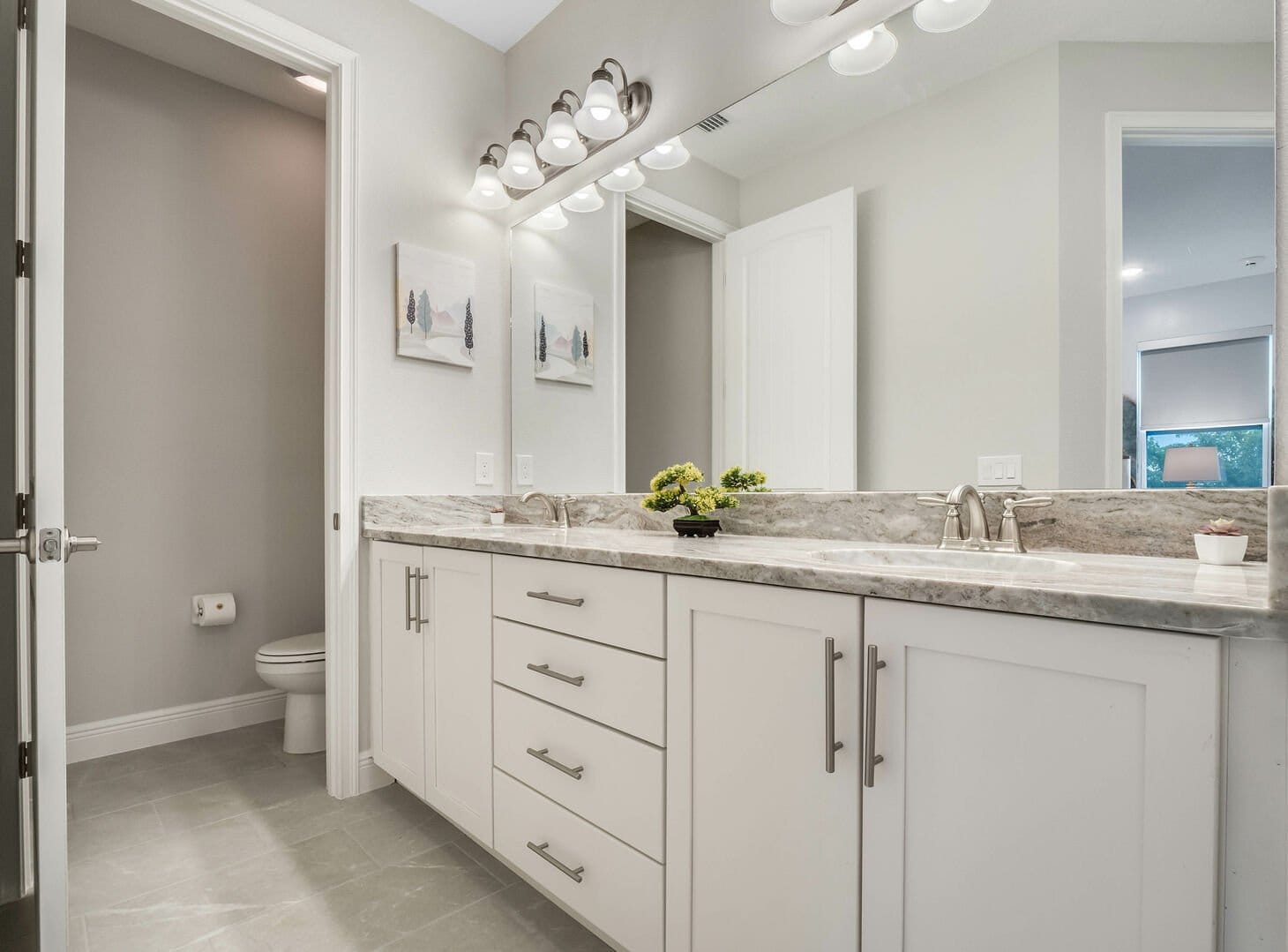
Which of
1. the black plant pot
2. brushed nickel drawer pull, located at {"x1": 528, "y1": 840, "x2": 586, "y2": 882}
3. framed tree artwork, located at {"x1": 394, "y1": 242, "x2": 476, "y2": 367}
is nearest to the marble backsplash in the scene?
the black plant pot

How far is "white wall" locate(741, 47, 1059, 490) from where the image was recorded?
1.34 metres

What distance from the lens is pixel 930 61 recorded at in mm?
1479

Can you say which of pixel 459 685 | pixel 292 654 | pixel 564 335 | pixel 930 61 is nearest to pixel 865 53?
pixel 930 61

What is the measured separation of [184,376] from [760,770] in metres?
2.73

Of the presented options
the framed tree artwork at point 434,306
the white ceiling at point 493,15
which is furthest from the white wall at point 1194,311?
the white ceiling at point 493,15

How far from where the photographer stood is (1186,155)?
118 cm

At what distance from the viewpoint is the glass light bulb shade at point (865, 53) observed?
1528 mm

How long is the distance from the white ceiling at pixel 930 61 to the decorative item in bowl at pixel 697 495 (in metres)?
0.82

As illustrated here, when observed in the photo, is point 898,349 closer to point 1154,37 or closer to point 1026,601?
point 1154,37

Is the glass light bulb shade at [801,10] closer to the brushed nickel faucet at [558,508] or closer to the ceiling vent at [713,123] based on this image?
the ceiling vent at [713,123]

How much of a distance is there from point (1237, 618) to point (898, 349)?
1003 millimetres

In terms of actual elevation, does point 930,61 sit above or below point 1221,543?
above

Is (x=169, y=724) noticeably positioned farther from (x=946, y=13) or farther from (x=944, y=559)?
(x=946, y=13)

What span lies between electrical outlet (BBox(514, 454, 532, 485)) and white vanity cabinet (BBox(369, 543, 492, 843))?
1.92ft
